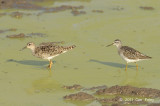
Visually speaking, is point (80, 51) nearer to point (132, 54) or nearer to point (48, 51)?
point (48, 51)

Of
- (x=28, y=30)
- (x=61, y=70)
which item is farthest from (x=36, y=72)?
(x=28, y=30)

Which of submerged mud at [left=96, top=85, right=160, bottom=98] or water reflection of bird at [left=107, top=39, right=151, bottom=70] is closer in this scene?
submerged mud at [left=96, top=85, right=160, bottom=98]

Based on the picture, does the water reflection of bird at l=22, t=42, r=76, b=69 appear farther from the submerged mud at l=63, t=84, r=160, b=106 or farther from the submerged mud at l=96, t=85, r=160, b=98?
the submerged mud at l=96, t=85, r=160, b=98

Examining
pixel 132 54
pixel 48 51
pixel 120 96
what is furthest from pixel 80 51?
pixel 120 96

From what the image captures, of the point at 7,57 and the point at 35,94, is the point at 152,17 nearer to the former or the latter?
the point at 7,57

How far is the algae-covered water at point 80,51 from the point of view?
11625mm

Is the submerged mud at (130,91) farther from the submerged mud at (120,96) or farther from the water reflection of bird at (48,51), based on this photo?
the water reflection of bird at (48,51)

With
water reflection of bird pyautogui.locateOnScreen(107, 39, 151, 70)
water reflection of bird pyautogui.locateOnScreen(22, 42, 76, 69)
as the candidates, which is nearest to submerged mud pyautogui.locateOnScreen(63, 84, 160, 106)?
water reflection of bird pyautogui.locateOnScreen(107, 39, 151, 70)

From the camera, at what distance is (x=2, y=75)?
12500 mm

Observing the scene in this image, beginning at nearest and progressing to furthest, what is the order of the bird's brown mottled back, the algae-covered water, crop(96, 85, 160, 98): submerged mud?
crop(96, 85, 160, 98): submerged mud, the algae-covered water, the bird's brown mottled back

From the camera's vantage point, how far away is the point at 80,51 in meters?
14.7

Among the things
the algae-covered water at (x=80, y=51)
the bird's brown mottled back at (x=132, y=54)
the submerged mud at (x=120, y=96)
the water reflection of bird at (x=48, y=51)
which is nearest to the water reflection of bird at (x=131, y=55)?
the bird's brown mottled back at (x=132, y=54)

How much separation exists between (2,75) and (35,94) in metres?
1.85

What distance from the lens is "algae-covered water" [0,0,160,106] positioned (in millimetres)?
11625
